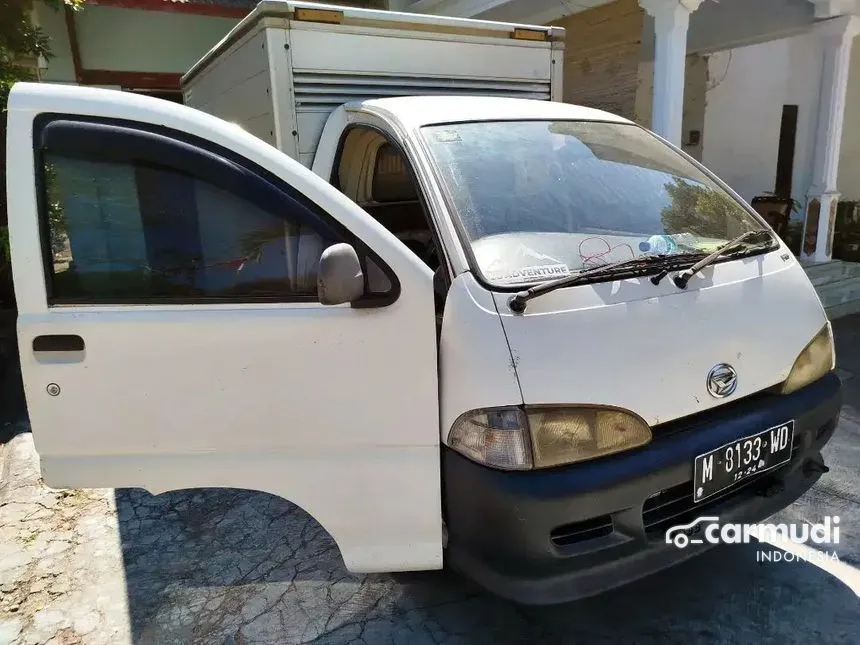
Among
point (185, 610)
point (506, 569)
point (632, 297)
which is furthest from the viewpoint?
point (185, 610)

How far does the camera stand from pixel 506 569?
1950mm

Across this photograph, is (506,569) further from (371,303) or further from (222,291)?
(222,291)

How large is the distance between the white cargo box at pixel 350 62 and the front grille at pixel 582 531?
2180 mm

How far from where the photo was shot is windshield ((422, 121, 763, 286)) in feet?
7.42

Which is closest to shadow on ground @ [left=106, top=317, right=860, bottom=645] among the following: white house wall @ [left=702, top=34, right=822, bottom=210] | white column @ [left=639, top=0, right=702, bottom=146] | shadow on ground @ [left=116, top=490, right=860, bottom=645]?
shadow on ground @ [left=116, top=490, right=860, bottom=645]

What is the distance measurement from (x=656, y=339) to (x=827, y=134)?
6.38 metres

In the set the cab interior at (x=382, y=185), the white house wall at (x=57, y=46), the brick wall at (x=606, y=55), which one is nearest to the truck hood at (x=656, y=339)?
the cab interior at (x=382, y=185)

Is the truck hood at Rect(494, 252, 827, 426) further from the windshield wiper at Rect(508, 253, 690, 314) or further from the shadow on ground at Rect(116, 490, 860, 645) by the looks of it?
the shadow on ground at Rect(116, 490, 860, 645)

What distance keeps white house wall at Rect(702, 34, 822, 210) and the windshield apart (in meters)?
7.63

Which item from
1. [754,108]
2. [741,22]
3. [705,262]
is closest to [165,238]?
[705,262]

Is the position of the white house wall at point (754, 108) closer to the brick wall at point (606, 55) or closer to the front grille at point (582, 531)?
the brick wall at point (606, 55)

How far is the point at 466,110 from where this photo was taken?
274 cm

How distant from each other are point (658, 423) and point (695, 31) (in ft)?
26.0

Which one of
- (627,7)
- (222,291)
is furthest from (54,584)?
(627,7)
